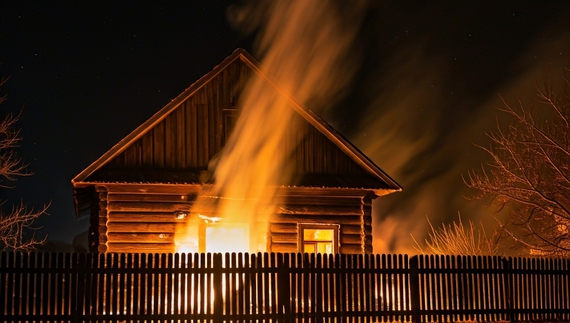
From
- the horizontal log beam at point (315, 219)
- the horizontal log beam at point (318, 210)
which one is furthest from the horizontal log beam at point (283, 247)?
the horizontal log beam at point (318, 210)

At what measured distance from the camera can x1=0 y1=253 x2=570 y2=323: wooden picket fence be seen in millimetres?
13594

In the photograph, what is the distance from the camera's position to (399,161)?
75.5 meters

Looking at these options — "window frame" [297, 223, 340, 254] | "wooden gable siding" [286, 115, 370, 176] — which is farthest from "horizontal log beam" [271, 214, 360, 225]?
"wooden gable siding" [286, 115, 370, 176]

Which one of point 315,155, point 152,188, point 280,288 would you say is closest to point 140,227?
point 152,188

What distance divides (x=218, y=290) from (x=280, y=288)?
1.34 meters

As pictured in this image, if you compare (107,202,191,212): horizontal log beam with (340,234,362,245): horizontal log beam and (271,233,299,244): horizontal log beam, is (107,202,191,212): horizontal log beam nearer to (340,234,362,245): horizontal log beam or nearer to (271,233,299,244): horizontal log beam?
(271,233,299,244): horizontal log beam

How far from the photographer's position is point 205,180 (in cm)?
1997

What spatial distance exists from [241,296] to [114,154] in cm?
725

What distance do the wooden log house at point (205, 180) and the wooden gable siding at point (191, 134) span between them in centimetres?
3

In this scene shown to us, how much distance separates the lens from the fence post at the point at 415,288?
51.0ft

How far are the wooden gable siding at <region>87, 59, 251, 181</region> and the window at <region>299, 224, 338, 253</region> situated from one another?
3735 mm

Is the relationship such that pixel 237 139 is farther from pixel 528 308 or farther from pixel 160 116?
pixel 528 308

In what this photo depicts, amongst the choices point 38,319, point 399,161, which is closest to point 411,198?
point 399,161

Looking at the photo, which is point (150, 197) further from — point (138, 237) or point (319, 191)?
point (319, 191)
